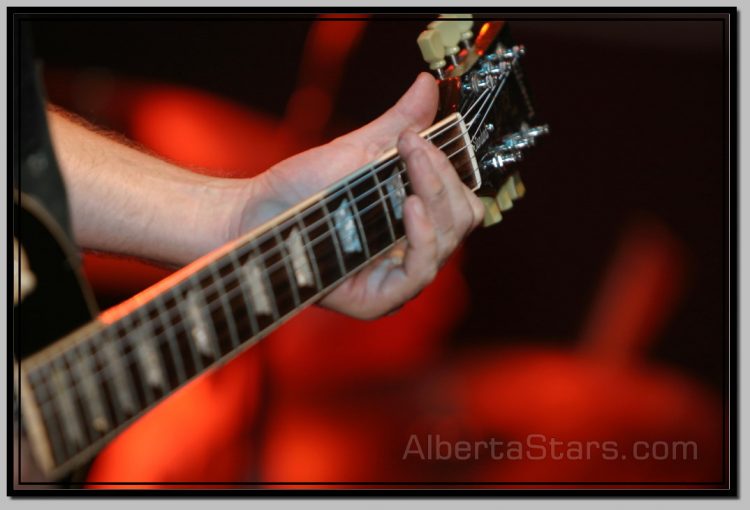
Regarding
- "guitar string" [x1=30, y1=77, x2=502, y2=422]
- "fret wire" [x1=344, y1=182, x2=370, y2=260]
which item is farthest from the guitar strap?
"fret wire" [x1=344, y1=182, x2=370, y2=260]

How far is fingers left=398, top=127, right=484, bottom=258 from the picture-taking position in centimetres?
78

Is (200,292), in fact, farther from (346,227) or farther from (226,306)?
(346,227)

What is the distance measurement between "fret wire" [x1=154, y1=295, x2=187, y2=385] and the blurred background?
0.46m

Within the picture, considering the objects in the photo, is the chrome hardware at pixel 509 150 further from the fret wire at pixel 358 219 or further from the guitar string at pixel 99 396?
the guitar string at pixel 99 396

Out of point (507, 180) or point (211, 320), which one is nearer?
point (211, 320)

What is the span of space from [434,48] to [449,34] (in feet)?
0.06

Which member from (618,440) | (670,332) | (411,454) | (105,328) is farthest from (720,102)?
(105,328)

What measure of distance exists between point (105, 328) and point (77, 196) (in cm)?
25

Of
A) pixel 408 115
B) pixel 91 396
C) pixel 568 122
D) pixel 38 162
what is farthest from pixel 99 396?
pixel 568 122

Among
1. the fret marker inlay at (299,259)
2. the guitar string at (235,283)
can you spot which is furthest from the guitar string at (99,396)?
the fret marker inlay at (299,259)

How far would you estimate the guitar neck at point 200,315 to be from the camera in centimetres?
66

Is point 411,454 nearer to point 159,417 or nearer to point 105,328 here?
point 159,417

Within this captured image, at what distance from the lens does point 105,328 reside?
67 centimetres

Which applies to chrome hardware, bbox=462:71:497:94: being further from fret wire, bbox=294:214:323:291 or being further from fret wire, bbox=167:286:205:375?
fret wire, bbox=167:286:205:375
